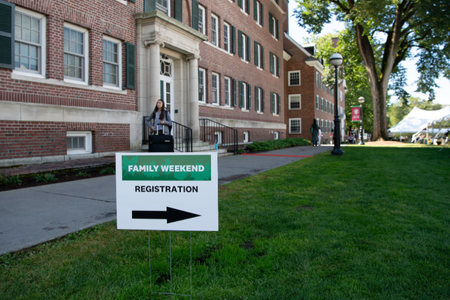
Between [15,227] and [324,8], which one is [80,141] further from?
[324,8]

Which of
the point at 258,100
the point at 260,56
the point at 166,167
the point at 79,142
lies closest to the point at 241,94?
the point at 258,100

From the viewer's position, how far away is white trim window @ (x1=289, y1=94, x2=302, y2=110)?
134ft

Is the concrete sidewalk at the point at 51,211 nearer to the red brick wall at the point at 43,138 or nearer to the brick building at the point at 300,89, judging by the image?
the red brick wall at the point at 43,138

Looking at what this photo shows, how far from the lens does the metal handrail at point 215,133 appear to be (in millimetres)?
15891

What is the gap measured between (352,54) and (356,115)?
19.4 ft

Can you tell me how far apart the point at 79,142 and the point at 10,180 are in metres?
3.32

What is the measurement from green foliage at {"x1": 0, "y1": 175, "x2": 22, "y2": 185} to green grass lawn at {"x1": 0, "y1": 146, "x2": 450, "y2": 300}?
159 inches

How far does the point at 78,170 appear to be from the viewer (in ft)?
27.7

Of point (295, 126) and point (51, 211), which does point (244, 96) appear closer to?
point (51, 211)

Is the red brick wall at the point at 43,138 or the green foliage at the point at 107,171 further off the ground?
the red brick wall at the point at 43,138

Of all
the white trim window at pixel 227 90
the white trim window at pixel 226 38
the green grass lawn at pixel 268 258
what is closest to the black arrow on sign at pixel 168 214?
the green grass lawn at pixel 268 258

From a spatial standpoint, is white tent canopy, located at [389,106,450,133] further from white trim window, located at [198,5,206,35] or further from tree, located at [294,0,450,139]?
white trim window, located at [198,5,206,35]

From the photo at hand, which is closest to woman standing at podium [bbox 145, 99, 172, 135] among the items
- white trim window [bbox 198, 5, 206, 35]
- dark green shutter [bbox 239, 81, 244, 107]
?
white trim window [bbox 198, 5, 206, 35]

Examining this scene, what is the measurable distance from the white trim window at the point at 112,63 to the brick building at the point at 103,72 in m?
0.03
